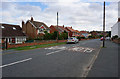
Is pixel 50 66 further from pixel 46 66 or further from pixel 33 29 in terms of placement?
pixel 33 29

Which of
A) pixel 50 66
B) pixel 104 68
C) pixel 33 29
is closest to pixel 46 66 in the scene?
pixel 50 66

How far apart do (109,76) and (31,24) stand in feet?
118

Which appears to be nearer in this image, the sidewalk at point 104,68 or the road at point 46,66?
the sidewalk at point 104,68

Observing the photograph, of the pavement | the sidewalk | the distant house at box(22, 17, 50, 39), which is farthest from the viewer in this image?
the distant house at box(22, 17, 50, 39)

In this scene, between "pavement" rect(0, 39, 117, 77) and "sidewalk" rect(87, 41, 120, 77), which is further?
"pavement" rect(0, 39, 117, 77)

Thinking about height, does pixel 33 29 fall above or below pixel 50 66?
above

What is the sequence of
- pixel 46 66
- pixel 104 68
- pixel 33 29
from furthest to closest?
pixel 33 29
pixel 46 66
pixel 104 68

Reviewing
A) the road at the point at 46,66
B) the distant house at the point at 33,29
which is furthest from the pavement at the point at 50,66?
the distant house at the point at 33,29

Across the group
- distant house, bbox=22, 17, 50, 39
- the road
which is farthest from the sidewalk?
distant house, bbox=22, 17, 50, 39

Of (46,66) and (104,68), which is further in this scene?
(46,66)

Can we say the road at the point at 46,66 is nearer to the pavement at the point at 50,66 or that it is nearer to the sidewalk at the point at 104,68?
the pavement at the point at 50,66

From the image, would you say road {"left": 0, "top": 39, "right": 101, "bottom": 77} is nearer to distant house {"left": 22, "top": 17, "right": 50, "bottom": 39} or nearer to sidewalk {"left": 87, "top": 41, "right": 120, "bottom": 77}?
sidewalk {"left": 87, "top": 41, "right": 120, "bottom": 77}

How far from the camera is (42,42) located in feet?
77.4

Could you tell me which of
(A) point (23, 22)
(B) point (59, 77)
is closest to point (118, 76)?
(B) point (59, 77)
